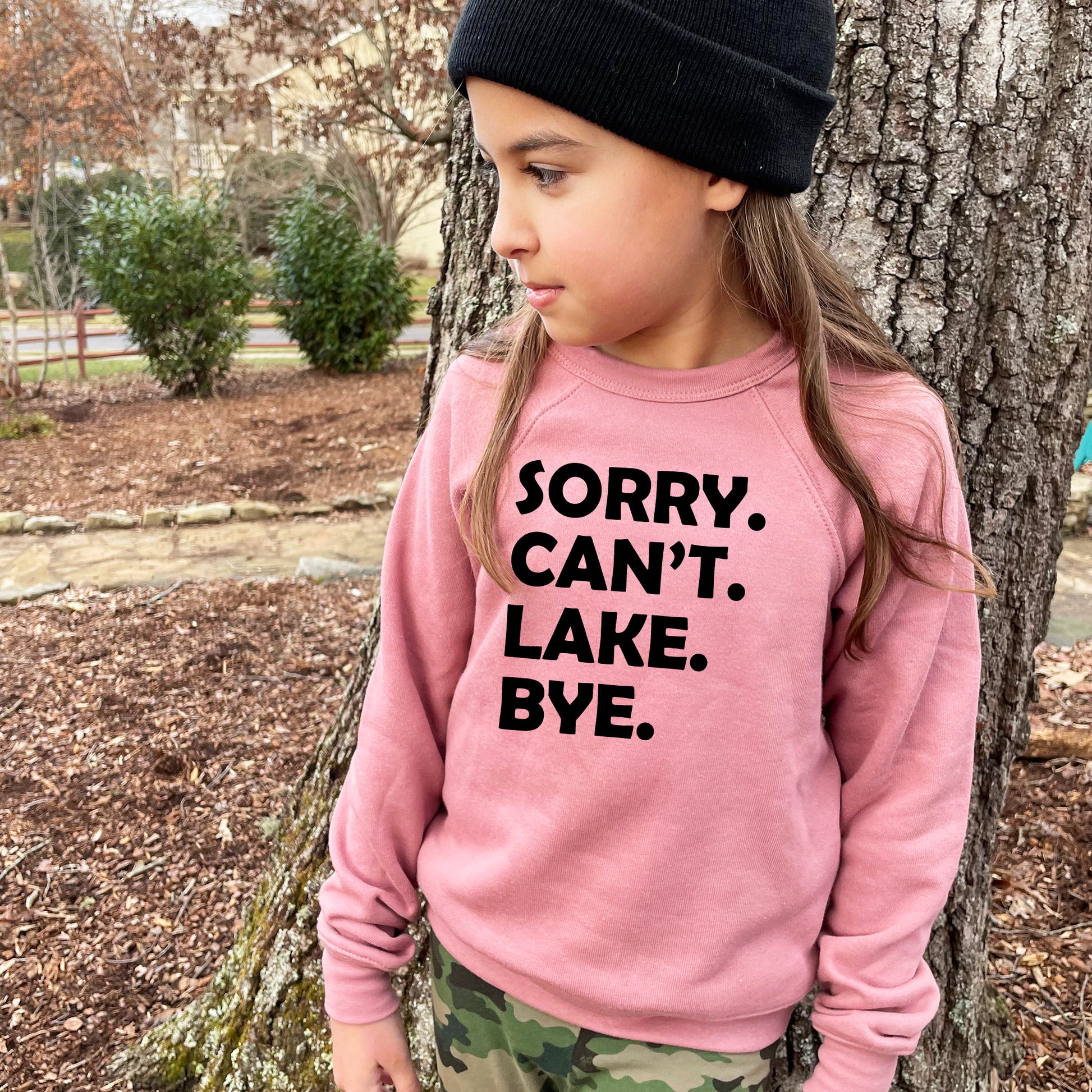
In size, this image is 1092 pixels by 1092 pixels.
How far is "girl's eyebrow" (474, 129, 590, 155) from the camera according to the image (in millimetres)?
1104

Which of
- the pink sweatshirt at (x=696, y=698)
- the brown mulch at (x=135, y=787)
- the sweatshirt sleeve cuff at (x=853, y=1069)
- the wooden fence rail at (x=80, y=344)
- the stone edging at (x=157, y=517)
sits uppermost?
the pink sweatshirt at (x=696, y=698)

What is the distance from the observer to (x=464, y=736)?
1343 mm

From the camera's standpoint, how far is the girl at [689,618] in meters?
1.17

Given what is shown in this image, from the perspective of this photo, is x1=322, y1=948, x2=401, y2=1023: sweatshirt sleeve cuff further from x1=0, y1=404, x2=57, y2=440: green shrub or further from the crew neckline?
x1=0, y1=404, x2=57, y2=440: green shrub

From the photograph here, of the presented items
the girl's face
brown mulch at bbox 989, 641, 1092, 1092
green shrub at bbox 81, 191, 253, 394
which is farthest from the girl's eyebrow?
green shrub at bbox 81, 191, 253, 394

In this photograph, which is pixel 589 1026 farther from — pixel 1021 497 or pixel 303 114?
pixel 303 114

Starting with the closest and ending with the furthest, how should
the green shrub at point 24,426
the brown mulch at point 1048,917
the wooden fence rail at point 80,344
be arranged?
1. the brown mulch at point 1048,917
2. the green shrub at point 24,426
3. the wooden fence rail at point 80,344

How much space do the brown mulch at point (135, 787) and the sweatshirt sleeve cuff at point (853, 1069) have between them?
1.61 meters

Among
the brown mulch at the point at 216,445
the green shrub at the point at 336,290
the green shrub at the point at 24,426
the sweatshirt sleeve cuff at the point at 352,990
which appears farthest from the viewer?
the green shrub at the point at 336,290

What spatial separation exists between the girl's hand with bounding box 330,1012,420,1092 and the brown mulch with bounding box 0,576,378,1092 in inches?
41.2

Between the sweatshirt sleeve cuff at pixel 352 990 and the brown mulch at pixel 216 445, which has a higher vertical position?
the sweatshirt sleeve cuff at pixel 352 990

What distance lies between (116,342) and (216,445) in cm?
859

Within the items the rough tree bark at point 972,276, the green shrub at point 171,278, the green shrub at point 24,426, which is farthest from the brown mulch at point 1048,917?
the green shrub at point 171,278

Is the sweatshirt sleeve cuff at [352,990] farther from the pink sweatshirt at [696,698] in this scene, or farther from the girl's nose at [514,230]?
the girl's nose at [514,230]
